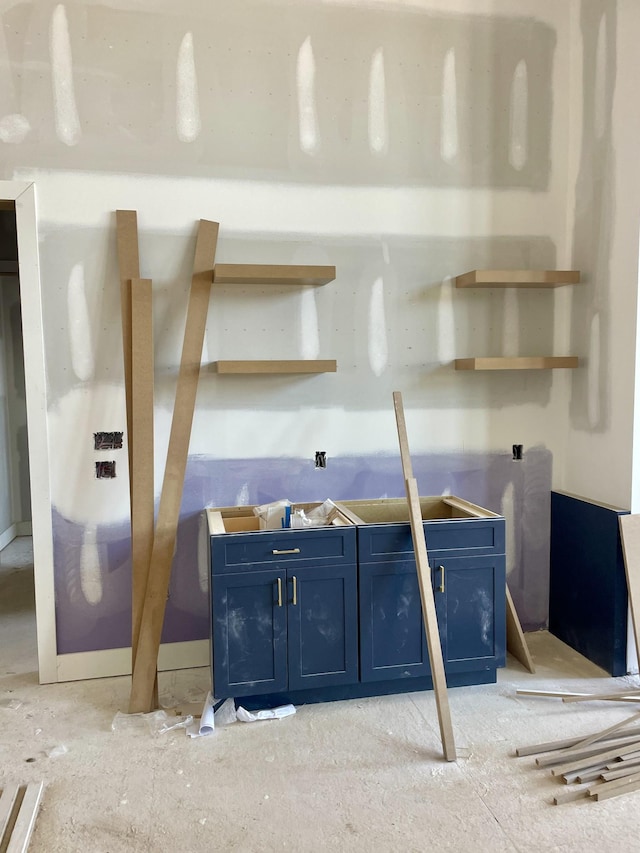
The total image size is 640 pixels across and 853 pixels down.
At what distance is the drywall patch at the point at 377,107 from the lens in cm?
332

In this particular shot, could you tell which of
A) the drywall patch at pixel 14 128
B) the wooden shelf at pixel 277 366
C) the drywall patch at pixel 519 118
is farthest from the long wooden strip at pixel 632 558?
the drywall patch at pixel 14 128

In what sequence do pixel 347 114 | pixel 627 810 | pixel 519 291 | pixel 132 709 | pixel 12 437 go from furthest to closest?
pixel 12 437
pixel 519 291
pixel 347 114
pixel 132 709
pixel 627 810

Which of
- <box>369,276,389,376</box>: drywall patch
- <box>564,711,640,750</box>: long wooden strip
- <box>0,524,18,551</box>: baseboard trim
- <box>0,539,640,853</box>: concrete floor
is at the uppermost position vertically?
<box>369,276,389,376</box>: drywall patch

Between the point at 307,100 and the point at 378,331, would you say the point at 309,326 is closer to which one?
the point at 378,331

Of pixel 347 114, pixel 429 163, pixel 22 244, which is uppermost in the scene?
pixel 347 114

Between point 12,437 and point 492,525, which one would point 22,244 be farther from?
point 12,437

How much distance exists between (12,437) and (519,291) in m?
4.68

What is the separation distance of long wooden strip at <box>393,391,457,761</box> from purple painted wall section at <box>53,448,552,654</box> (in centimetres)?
63

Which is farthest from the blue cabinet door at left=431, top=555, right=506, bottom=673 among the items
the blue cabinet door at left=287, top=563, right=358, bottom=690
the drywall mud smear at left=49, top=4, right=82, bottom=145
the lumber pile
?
the drywall mud smear at left=49, top=4, right=82, bottom=145

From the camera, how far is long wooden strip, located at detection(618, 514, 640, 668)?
303cm

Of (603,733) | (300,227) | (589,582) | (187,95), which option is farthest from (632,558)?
(187,95)

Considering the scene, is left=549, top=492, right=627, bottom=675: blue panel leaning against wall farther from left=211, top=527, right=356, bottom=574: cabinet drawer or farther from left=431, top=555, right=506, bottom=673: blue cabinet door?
left=211, top=527, right=356, bottom=574: cabinet drawer

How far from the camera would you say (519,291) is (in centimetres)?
358

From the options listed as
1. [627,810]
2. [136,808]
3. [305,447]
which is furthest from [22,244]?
[627,810]
